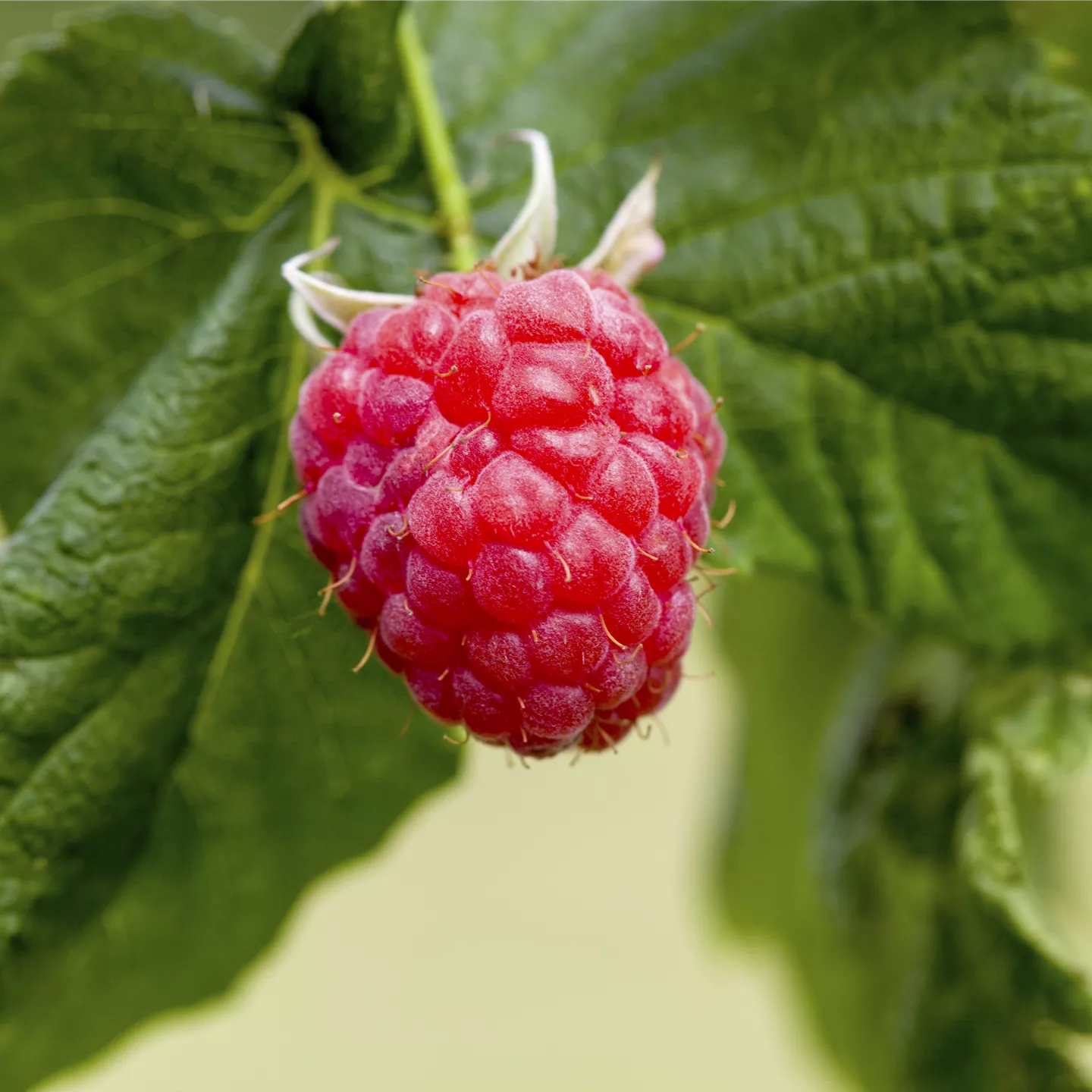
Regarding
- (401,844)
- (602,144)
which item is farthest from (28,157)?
(401,844)

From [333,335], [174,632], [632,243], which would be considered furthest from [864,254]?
[174,632]

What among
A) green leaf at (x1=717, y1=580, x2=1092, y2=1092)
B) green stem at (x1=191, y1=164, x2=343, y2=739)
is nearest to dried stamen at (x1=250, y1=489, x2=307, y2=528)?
green stem at (x1=191, y1=164, x2=343, y2=739)

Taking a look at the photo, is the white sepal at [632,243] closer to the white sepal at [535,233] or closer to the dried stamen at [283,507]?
the white sepal at [535,233]

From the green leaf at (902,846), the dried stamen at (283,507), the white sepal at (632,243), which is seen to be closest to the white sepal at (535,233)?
the white sepal at (632,243)

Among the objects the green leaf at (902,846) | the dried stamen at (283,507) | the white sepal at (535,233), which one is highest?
the white sepal at (535,233)

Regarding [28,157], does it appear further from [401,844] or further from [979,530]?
[401,844]
